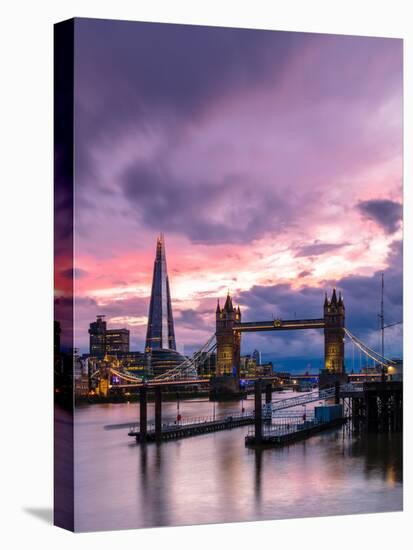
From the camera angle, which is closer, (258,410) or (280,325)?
(280,325)

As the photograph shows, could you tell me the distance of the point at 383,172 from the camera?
47.0ft

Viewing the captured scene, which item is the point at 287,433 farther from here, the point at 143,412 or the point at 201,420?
the point at 143,412

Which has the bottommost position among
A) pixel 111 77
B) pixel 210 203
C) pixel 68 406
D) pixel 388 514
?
pixel 388 514

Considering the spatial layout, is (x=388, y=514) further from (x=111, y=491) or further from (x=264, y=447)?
(x=111, y=491)

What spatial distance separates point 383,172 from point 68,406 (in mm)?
4264

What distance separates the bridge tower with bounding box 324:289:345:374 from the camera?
14305mm

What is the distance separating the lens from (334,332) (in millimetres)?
14555

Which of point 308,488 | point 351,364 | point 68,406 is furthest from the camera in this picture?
point 351,364

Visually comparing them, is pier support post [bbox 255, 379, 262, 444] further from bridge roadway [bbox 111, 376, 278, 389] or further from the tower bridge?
the tower bridge

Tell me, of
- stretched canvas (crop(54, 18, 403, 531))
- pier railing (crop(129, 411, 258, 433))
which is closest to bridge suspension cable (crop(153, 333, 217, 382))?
stretched canvas (crop(54, 18, 403, 531))

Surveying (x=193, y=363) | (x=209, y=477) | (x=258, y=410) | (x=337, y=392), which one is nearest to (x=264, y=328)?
(x=193, y=363)

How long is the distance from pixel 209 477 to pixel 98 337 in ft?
5.84

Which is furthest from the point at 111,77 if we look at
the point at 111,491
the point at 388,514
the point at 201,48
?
the point at 388,514

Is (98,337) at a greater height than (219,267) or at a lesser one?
lesser
